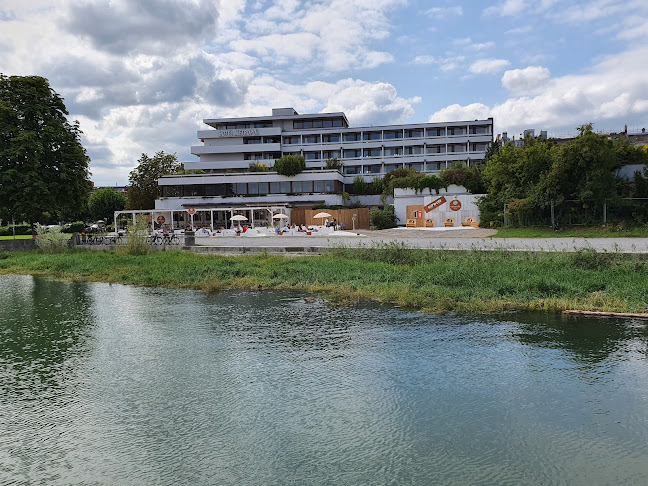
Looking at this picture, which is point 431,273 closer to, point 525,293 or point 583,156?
point 525,293

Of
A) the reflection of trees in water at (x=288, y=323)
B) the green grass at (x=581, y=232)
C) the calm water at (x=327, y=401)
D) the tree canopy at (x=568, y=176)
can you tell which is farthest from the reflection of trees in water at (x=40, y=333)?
the tree canopy at (x=568, y=176)

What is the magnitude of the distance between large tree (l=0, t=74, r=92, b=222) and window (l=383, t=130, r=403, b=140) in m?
54.2

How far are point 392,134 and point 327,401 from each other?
76.9m

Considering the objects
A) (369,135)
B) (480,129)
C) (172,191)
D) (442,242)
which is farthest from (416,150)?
(442,242)

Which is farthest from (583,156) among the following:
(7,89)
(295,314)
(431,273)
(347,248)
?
(7,89)

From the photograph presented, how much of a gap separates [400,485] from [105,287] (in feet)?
58.7

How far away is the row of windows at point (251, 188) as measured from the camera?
220 feet

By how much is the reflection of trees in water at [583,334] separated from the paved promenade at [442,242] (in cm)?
745

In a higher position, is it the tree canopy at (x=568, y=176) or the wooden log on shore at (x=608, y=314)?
the tree canopy at (x=568, y=176)

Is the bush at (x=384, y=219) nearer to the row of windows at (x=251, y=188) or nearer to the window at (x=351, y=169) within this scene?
the row of windows at (x=251, y=188)

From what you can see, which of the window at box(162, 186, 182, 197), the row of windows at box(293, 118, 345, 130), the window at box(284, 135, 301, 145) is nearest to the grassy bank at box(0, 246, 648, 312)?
the window at box(162, 186, 182, 197)

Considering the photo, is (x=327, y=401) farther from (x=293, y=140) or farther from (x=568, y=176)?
(x=293, y=140)

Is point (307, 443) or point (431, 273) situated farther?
point (431, 273)

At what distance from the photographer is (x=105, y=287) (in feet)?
68.5
